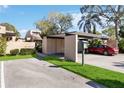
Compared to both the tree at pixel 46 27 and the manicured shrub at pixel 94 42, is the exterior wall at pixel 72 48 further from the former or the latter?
the tree at pixel 46 27

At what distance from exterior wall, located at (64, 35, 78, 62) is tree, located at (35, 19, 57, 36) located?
33.1 m

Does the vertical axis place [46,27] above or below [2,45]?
above

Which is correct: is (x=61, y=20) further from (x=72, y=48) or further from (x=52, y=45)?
(x=72, y=48)

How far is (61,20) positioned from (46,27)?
13.6 ft

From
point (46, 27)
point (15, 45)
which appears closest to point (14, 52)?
point (15, 45)

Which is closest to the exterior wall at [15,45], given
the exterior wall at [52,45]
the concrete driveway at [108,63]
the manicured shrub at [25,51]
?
the manicured shrub at [25,51]

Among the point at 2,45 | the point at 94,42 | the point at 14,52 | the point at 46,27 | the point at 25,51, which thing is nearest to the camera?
the point at 2,45

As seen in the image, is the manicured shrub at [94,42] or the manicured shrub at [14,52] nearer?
the manicured shrub at [14,52]

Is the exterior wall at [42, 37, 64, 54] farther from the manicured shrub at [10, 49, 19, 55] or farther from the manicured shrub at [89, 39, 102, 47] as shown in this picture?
the manicured shrub at [89, 39, 102, 47]

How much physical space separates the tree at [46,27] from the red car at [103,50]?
24.8 metres

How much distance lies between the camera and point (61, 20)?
57281 millimetres

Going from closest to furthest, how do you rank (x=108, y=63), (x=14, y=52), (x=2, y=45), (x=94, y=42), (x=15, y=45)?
(x=108, y=63), (x=2, y=45), (x=14, y=52), (x=15, y=45), (x=94, y=42)

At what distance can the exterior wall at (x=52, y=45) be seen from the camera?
29.9 metres

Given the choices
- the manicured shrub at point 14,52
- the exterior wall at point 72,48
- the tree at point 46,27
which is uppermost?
the tree at point 46,27
